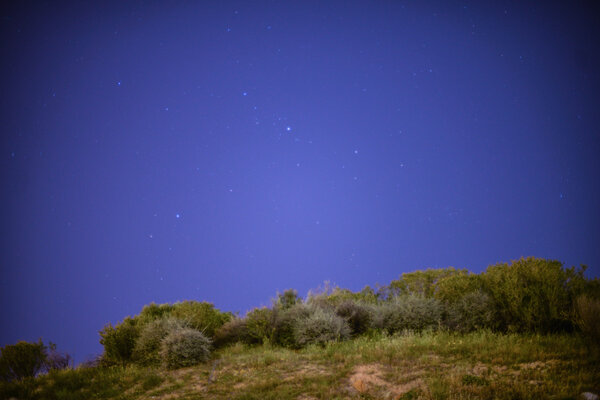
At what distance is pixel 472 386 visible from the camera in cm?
545

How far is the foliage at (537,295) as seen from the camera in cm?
880

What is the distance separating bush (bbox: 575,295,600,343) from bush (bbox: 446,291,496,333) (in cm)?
260

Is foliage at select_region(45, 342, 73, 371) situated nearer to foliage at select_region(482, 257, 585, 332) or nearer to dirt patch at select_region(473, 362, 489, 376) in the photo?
dirt patch at select_region(473, 362, 489, 376)

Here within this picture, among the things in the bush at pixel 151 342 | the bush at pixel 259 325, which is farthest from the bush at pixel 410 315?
the bush at pixel 151 342

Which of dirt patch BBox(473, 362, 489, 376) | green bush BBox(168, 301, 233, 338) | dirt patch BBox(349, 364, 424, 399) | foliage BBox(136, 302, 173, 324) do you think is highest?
foliage BBox(136, 302, 173, 324)

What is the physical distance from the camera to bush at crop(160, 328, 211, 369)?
998 cm

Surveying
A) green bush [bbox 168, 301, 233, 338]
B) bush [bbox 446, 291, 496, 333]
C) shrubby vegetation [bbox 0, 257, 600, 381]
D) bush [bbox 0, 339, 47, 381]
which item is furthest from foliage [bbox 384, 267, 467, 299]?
bush [bbox 0, 339, 47, 381]

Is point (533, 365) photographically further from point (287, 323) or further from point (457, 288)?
point (287, 323)

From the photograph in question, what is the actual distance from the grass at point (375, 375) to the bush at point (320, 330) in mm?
779

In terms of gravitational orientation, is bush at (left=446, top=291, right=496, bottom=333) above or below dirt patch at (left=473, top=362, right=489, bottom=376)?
above

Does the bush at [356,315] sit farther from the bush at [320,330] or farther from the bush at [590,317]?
the bush at [590,317]

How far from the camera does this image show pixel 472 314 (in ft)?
33.9

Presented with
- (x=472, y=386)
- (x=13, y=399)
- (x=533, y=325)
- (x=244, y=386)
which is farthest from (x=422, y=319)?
(x=13, y=399)

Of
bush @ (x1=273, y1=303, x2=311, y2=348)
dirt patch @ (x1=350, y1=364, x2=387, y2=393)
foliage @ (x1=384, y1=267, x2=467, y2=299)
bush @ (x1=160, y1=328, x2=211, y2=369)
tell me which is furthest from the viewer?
foliage @ (x1=384, y1=267, x2=467, y2=299)
